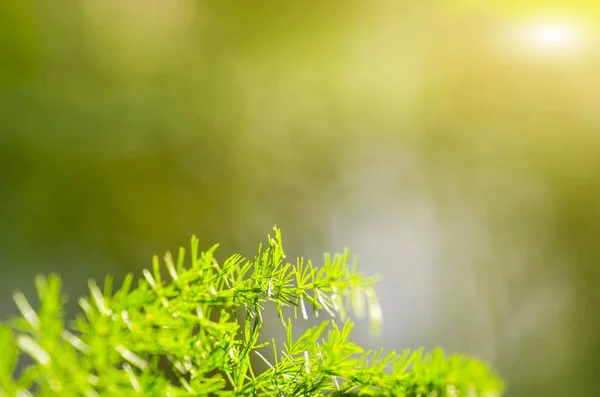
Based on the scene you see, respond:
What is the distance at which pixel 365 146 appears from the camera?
1208mm

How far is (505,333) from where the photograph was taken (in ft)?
3.78

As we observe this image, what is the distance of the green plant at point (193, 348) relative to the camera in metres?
0.16

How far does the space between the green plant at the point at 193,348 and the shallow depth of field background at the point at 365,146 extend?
35.6 inches

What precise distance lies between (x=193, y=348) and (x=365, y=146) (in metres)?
1.04

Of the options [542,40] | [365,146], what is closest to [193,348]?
[365,146]

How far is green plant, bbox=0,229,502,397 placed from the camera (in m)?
0.16

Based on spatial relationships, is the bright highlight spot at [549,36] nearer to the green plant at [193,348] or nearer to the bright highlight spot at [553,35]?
the bright highlight spot at [553,35]

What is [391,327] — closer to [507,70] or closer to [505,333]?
[505,333]

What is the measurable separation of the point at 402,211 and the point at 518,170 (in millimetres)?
256

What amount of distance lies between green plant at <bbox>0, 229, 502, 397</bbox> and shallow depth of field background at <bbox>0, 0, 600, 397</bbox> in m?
0.90

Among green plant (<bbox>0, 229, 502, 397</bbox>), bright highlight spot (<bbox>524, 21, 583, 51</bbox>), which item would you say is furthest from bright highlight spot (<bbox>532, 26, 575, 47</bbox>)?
green plant (<bbox>0, 229, 502, 397</bbox>)

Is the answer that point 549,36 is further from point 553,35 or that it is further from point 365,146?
point 365,146

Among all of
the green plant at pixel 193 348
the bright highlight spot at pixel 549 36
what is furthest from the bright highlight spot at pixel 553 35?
the green plant at pixel 193 348

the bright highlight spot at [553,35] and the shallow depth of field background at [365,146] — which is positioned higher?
the bright highlight spot at [553,35]
